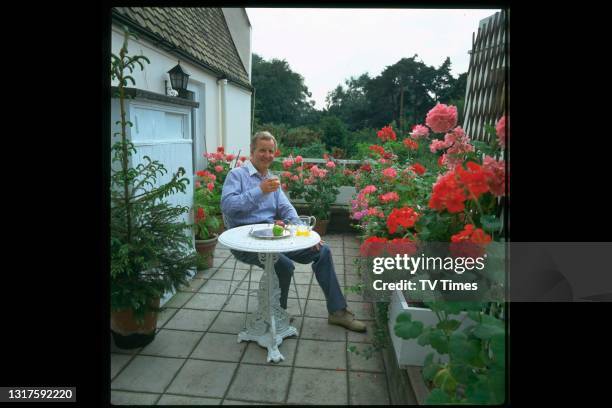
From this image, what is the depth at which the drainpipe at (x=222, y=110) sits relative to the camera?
18.7 ft

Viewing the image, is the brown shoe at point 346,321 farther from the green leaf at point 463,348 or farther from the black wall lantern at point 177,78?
the black wall lantern at point 177,78

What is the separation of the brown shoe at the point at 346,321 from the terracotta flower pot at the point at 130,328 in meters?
1.06

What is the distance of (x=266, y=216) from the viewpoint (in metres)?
2.60

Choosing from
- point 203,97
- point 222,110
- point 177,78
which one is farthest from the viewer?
point 222,110

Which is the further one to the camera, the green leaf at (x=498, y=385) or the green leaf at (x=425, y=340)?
the green leaf at (x=425, y=340)

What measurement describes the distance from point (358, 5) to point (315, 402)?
159 centimetres

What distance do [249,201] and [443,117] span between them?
4.15ft

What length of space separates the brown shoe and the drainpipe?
13.4 ft

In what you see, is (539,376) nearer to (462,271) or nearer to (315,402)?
(462,271)

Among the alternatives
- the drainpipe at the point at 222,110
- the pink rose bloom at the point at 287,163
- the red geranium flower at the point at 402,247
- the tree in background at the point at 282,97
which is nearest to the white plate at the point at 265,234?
the red geranium flower at the point at 402,247

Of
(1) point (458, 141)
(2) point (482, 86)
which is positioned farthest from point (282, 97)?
(1) point (458, 141)

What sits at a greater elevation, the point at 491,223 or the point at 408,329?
the point at 491,223

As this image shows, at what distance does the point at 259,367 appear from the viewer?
201cm

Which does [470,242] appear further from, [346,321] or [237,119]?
[237,119]
